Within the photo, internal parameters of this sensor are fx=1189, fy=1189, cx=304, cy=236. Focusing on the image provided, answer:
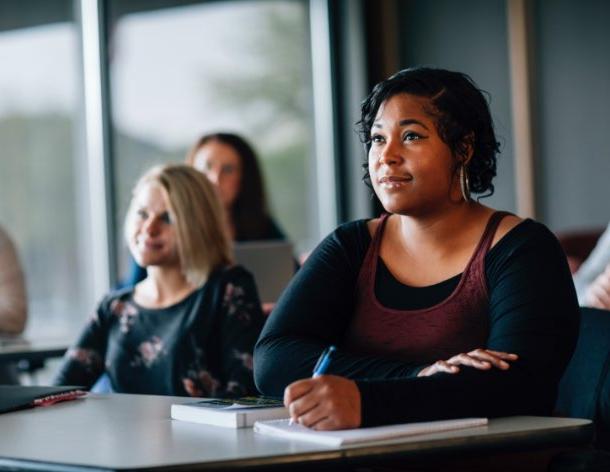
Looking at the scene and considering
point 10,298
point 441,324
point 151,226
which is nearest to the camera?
point 441,324

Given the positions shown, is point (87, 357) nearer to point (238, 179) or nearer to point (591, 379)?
point (591, 379)

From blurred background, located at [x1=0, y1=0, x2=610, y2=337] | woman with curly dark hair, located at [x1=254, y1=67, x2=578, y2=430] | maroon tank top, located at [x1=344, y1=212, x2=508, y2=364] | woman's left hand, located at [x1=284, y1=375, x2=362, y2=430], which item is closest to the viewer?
woman's left hand, located at [x1=284, y1=375, x2=362, y2=430]

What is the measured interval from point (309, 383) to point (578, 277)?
8.92ft

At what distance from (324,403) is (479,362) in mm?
314

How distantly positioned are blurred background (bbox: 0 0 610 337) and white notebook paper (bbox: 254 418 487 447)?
416 centimetres

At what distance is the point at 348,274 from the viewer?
2.37 meters

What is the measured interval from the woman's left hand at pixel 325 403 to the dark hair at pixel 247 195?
11.1 ft

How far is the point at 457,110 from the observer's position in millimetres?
2312

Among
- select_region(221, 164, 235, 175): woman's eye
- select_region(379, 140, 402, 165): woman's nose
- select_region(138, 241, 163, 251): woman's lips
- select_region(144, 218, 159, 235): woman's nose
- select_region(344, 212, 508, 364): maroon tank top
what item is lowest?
select_region(344, 212, 508, 364): maroon tank top

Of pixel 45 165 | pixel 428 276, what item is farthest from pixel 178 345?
pixel 45 165

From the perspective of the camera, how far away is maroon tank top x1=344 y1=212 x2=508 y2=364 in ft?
7.25

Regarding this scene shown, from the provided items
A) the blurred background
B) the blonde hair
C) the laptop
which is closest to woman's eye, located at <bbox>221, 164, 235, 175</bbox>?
the blurred background

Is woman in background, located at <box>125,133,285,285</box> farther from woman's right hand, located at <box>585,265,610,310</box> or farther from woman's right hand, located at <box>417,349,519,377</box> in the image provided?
woman's right hand, located at <box>417,349,519,377</box>

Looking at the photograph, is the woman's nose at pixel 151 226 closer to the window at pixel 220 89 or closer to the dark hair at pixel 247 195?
the dark hair at pixel 247 195
